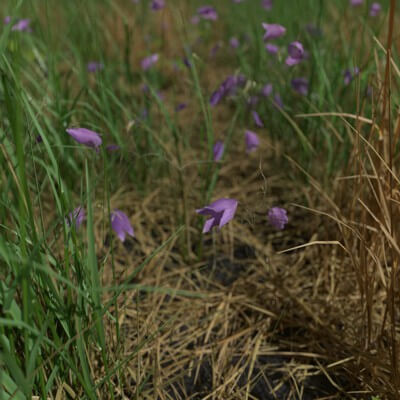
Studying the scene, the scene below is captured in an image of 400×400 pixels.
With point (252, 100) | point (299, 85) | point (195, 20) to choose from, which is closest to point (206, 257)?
point (252, 100)

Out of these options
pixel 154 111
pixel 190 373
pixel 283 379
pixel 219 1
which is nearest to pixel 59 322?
pixel 190 373

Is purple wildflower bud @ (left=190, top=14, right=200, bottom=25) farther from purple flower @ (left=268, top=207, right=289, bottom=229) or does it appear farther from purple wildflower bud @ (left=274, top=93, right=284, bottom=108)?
purple flower @ (left=268, top=207, right=289, bottom=229)

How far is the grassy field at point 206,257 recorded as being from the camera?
0.79 metres

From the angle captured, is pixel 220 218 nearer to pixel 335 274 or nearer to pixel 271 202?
pixel 335 274

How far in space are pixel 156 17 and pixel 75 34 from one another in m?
1.01

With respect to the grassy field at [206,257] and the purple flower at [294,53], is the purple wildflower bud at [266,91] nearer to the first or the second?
the grassy field at [206,257]

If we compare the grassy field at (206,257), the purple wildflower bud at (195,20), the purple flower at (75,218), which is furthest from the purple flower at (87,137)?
the purple wildflower bud at (195,20)

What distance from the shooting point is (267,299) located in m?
1.16

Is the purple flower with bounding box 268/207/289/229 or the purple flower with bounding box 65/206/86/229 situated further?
the purple flower with bounding box 268/207/289/229

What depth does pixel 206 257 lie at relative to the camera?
1.35 metres

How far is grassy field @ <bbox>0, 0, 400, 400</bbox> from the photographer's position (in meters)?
0.79

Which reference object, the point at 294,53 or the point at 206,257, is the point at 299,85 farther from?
the point at 206,257

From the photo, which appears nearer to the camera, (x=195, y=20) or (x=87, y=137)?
(x=87, y=137)

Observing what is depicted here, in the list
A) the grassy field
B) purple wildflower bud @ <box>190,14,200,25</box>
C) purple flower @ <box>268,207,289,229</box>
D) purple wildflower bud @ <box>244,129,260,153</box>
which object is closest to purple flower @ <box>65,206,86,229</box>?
the grassy field
